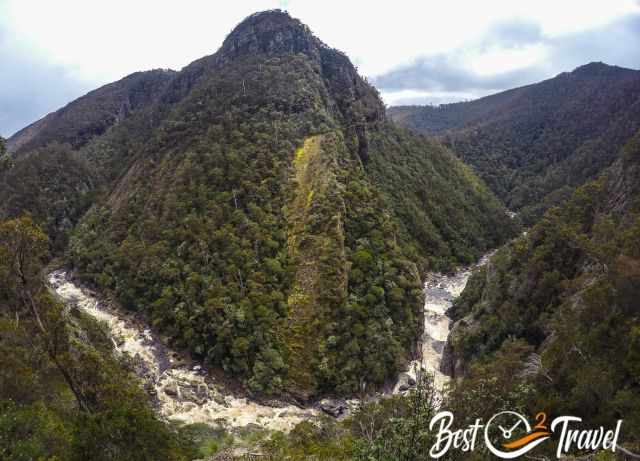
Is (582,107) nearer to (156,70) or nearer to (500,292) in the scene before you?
(500,292)

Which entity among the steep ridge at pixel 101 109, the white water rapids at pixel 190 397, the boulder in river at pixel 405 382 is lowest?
the boulder in river at pixel 405 382

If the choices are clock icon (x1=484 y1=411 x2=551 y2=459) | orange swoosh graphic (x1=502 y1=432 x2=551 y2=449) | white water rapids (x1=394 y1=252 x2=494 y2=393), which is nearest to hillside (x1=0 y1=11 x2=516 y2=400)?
white water rapids (x1=394 y1=252 x2=494 y2=393)

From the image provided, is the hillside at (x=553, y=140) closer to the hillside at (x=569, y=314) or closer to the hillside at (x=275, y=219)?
the hillside at (x=275, y=219)

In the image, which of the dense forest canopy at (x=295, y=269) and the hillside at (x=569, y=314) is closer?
the dense forest canopy at (x=295, y=269)

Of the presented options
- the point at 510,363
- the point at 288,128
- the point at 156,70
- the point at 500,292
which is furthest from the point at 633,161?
the point at 156,70

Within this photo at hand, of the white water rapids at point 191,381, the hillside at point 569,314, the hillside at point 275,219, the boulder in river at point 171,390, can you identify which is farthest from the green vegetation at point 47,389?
the hillside at point 275,219

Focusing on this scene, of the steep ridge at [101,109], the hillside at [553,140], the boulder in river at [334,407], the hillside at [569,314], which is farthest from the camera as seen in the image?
the steep ridge at [101,109]

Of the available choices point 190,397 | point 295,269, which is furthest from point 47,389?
point 295,269
